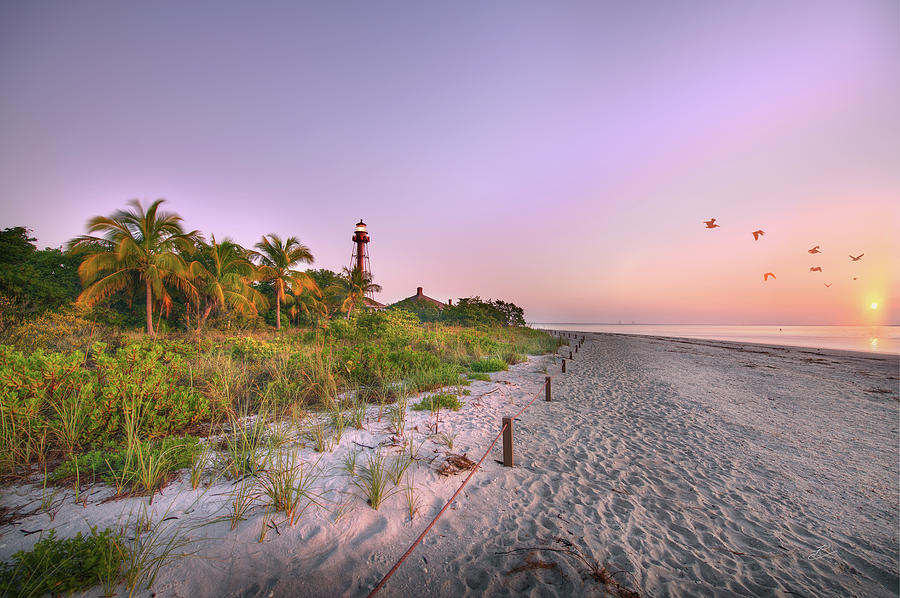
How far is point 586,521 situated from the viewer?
303 centimetres

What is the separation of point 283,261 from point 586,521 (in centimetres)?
2228

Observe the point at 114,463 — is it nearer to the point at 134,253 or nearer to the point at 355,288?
the point at 134,253

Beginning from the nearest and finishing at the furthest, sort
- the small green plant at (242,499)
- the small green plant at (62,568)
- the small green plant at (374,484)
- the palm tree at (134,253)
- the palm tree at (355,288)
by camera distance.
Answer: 1. the small green plant at (62,568)
2. the small green plant at (242,499)
3. the small green plant at (374,484)
4. the palm tree at (134,253)
5. the palm tree at (355,288)

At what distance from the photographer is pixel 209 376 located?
18.9ft

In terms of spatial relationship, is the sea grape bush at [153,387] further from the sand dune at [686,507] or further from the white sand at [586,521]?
the sand dune at [686,507]

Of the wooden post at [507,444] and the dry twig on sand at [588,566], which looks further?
the wooden post at [507,444]

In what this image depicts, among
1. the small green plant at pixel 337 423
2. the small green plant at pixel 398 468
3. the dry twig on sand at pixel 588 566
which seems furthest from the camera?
the small green plant at pixel 337 423

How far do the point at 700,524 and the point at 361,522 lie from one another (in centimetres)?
334

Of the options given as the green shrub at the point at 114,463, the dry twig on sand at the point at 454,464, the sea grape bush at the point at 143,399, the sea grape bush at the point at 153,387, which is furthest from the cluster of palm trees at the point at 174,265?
the dry twig on sand at the point at 454,464

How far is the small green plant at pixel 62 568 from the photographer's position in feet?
5.59

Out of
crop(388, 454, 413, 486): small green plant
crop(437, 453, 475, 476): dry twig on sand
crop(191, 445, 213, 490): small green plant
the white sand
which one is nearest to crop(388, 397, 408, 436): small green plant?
the white sand

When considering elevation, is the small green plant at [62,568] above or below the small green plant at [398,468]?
above

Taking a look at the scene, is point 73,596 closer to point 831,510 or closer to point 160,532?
point 160,532

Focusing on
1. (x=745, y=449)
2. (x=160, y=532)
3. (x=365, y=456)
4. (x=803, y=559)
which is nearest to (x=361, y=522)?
(x=365, y=456)
